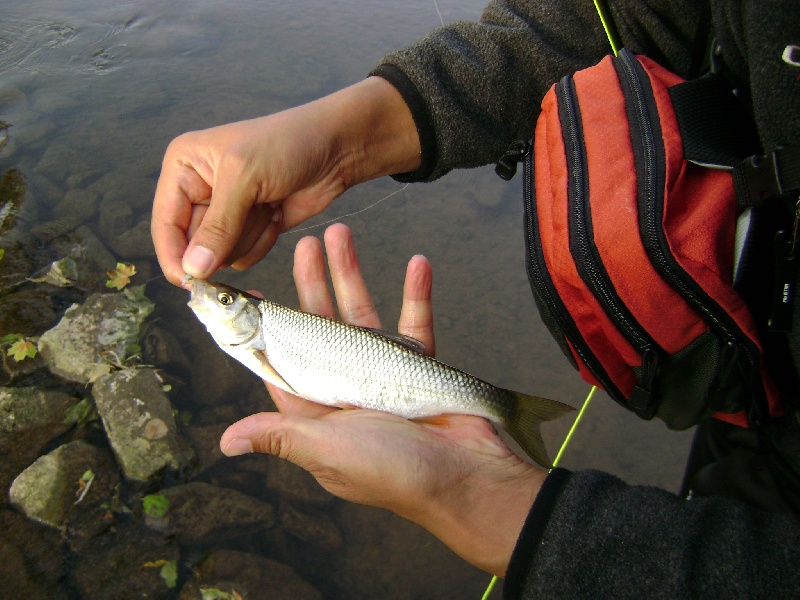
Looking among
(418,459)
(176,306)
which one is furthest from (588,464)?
(176,306)

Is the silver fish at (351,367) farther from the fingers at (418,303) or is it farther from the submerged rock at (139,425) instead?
the submerged rock at (139,425)

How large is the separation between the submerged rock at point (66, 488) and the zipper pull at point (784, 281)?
4.02 meters

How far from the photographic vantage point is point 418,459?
196 cm

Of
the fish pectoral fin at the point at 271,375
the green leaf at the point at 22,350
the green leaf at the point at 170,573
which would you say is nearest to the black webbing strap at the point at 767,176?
the fish pectoral fin at the point at 271,375

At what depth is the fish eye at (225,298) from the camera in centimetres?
258

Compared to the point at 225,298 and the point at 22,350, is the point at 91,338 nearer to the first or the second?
the point at 22,350

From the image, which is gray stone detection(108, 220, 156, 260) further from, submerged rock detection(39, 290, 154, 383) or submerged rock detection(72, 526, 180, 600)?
submerged rock detection(72, 526, 180, 600)

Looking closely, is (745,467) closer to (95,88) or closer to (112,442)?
(112,442)

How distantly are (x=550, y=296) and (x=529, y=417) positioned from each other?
2.51ft

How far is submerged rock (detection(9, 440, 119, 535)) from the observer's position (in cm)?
332

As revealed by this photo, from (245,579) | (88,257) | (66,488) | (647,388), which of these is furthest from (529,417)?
(88,257)

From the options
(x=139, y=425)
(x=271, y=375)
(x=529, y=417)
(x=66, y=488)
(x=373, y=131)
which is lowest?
(x=66, y=488)

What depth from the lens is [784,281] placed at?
1524 millimetres

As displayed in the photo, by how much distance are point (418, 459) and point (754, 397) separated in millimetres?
1243
